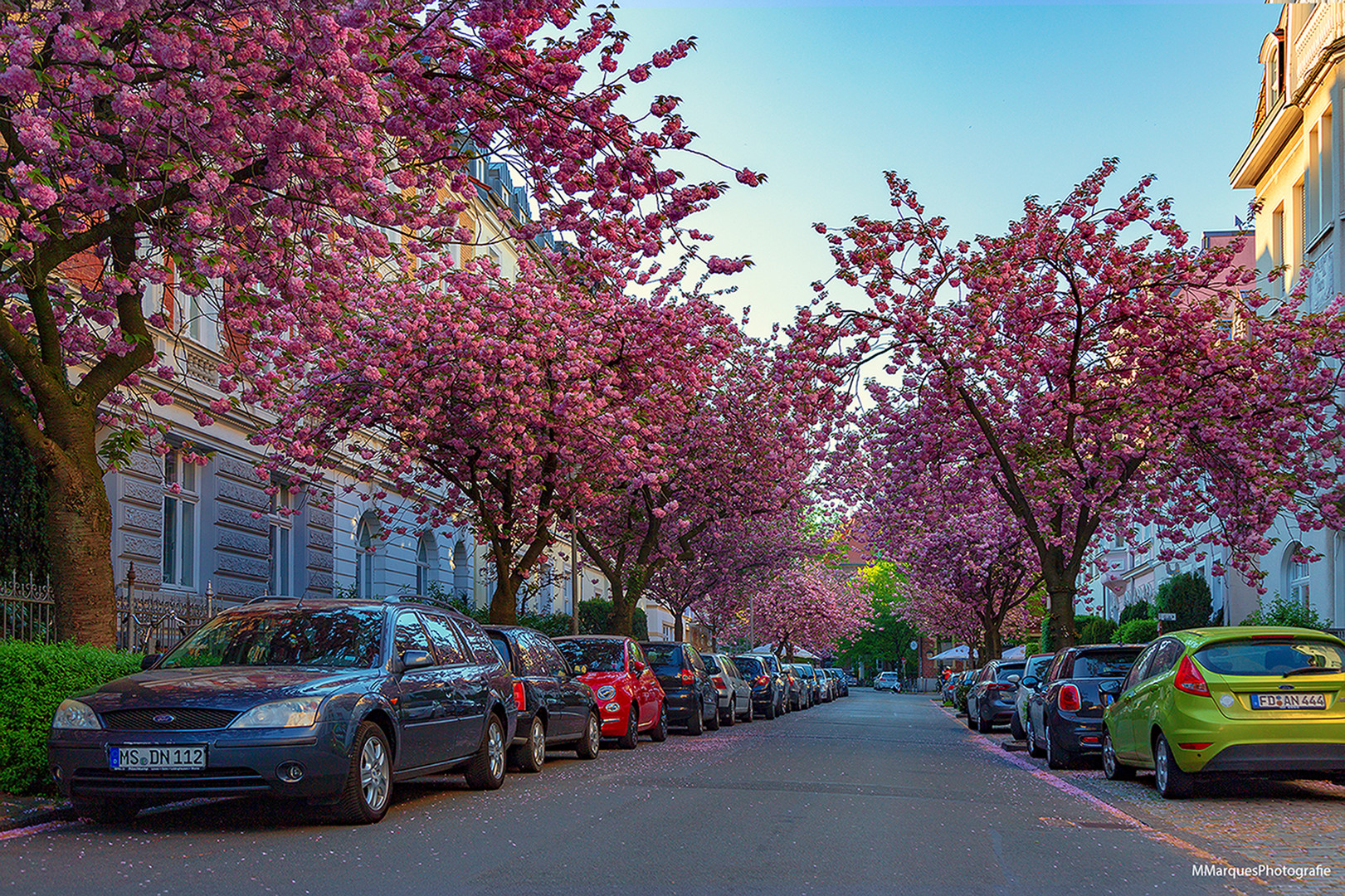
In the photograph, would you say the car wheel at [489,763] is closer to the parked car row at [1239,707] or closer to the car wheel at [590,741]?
the car wheel at [590,741]

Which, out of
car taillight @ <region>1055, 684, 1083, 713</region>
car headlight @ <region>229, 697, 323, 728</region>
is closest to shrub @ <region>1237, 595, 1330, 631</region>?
car taillight @ <region>1055, 684, 1083, 713</region>

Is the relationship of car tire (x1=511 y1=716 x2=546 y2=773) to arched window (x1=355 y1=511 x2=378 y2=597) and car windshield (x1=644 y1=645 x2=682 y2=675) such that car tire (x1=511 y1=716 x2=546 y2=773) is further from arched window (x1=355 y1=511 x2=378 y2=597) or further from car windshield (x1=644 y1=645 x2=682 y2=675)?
arched window (x1=355 y1=511 x2=378 y2=597)

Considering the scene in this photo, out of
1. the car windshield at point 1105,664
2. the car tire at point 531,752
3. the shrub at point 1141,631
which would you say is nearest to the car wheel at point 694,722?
the car windshield at point 1105,664

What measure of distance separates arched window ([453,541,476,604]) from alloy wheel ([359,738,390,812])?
26457 millimetres

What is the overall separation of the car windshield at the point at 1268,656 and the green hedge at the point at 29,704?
933 centimetres

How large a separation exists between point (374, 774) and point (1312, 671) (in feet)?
25.7

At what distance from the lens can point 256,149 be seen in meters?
10.1

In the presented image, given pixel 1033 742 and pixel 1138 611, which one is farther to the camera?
pixel 1138 611

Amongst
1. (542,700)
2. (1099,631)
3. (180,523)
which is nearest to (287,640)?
(542,700)

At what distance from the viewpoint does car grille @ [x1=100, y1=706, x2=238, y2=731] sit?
9.34 meters

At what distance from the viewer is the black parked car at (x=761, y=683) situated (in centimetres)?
3794

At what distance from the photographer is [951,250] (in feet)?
72.5

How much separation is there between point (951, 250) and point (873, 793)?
11036mm

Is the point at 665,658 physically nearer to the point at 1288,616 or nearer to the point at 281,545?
the point at 281,545
